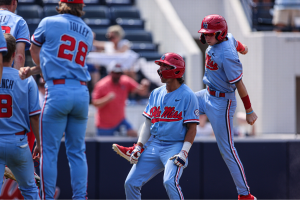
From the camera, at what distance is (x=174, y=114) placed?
3785 millimetres

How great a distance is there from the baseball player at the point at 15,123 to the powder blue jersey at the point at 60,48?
0.26 meters

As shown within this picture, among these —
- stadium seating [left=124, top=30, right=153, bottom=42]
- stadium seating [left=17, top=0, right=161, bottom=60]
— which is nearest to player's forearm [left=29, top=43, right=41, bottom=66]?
stadium seating [left=17, top=0, right=161, bottom=60]

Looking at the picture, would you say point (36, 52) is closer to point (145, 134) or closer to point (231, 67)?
point (145, 134)

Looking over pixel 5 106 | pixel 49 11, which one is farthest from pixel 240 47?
pixel 49 11

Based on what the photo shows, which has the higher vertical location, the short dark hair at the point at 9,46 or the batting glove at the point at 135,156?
the short dark hair at the point at 9,46

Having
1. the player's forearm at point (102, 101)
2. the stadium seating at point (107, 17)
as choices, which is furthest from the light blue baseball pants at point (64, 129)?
the stadium seating at point (107, 17)

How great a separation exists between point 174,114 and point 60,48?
1175mm

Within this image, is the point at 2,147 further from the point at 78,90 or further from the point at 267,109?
the point at 267,109

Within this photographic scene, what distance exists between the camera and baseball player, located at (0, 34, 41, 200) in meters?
3.35

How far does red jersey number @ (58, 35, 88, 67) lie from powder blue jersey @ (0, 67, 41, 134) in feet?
1.31

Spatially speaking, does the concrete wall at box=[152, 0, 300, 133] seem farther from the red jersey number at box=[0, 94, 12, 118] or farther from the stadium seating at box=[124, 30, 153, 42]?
the red jersey number at box=[0, 94, 12, 118]

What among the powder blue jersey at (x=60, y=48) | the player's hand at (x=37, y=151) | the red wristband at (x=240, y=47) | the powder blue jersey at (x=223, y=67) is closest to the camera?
the powder blue jersey at (x=60, y=48)

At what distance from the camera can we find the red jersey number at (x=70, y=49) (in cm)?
366

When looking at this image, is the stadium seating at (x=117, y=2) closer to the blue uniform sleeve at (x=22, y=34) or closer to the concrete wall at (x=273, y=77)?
the concrete wall at (x=273, y=77)
